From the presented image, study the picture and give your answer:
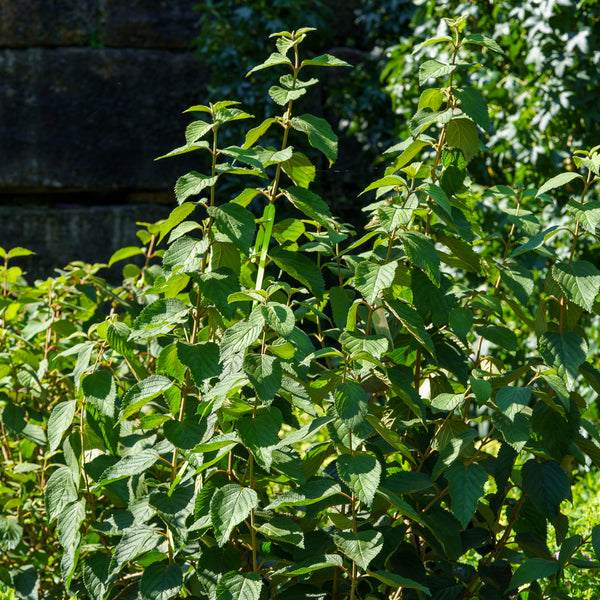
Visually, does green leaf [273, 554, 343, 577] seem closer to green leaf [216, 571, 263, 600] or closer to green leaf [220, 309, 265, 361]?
green leaf [216, 571, 263, 600]

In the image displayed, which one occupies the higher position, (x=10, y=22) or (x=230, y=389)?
(x=10, y=22)

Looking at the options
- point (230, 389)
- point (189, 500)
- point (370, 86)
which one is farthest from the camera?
point (370, 86)

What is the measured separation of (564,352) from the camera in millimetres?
1367

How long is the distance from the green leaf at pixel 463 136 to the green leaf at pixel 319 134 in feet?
0.82

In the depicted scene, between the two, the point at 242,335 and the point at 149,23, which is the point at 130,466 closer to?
the point at 242,335

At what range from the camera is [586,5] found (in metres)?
3.54

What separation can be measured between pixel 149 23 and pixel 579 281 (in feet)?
16.9

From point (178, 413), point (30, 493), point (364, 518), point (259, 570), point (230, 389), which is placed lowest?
point (30, 493)

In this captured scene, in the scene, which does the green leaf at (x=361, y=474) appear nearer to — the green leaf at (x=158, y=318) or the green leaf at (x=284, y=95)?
the green leaf at (x=158, y=318)

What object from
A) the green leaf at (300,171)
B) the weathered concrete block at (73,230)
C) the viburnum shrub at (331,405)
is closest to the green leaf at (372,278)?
the viburnum shrub at (331,405)

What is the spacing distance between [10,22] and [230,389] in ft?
17.4

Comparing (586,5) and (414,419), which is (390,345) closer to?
(414,419)

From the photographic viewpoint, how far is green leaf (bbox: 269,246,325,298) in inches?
56.5

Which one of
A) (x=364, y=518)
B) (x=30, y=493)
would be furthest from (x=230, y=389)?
(x=30, y=493)
